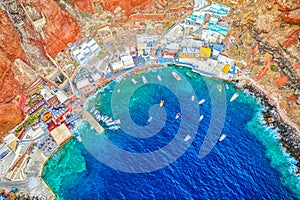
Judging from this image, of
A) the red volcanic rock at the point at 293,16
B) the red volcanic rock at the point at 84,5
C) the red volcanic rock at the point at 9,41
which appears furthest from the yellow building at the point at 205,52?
the red volcanic rock at the point at 9,41

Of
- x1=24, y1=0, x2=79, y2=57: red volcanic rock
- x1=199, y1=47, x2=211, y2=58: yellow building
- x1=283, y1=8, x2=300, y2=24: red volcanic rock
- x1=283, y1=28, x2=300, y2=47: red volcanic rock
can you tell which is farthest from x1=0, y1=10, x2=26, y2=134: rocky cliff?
x1=283, y1=28, x2=300, y2=47: red volcanic rock

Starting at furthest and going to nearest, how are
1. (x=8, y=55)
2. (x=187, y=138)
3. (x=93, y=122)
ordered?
(x=93, y=122)
(x=187, y=138)
(x=8, y=55)

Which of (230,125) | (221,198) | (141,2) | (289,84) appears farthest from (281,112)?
(141,2)

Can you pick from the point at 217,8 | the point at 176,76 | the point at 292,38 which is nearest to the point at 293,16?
the point at 292,38

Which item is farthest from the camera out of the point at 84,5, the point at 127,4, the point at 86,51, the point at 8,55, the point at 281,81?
the point at 127,4

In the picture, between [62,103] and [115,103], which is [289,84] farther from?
[62,103]

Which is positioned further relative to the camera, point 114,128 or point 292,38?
point 292,38

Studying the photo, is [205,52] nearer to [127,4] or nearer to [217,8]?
[217,8]
